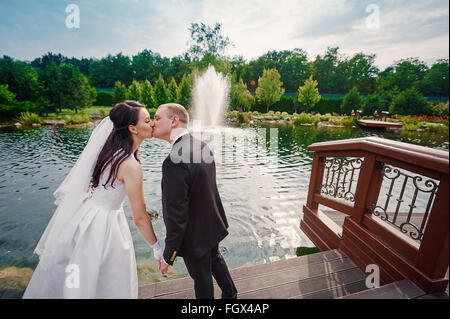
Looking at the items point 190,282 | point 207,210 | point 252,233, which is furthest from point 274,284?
point 252,233

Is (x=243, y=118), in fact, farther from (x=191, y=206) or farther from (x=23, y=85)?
(x=191, y=206)

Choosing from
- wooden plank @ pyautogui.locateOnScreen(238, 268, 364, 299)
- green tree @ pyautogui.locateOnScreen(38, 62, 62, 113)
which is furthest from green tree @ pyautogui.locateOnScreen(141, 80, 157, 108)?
wooden plank @ pyautogui.locateOnScreen(238, 268, 364, 299)

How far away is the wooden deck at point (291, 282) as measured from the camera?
8.18 ft


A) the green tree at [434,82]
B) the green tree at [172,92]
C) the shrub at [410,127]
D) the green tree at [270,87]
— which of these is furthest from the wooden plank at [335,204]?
the green tree at [434,82]

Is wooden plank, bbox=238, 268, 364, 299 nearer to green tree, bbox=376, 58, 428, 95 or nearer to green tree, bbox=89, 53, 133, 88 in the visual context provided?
green tree, bbox=376, 58, 428, 95

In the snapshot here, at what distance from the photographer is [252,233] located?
16.1ft

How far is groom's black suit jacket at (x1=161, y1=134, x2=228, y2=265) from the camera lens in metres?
1.93

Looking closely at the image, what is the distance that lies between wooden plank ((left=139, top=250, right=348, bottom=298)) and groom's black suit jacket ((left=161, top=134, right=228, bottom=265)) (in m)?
0.83

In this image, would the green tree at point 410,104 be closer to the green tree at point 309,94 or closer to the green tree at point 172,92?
the green tree at point 309,94

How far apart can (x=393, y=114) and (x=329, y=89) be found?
105 feet

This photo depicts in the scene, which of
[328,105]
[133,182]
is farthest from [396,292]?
[328,105]

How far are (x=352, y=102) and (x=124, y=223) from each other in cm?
4382
